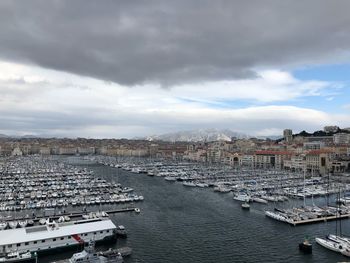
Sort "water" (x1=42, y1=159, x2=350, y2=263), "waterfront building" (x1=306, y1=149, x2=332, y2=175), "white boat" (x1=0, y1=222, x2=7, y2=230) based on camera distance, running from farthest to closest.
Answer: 1. "waterfront building" (x1=306, y1=149, x2=332, y2=175)
2. "white boat" (x1=0, y1=222, x2=7, y2=230)
3. "water" (x1=42, y1=159, x2=350, y2=263)

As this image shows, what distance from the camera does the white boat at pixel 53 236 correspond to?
716 inches

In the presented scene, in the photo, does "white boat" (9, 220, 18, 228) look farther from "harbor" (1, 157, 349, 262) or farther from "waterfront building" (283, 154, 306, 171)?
"waterfront building" (283, 154, 306, 171)

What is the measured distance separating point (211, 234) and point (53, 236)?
29.4 ft

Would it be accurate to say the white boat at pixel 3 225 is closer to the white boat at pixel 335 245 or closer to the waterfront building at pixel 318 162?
the white boat at pixel 335 245

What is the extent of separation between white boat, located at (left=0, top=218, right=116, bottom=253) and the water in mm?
903

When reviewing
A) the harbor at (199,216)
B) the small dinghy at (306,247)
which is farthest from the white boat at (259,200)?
the small dinghy at (306,247)

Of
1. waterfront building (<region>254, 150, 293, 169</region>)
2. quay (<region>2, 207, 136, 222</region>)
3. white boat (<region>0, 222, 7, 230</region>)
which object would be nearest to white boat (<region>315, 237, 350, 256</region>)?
quay (<region>2, 207, 136, 222</region>)

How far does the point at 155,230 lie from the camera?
23.1 meters

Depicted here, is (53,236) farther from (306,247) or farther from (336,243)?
(336,243)

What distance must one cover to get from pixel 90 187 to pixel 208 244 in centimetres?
2208

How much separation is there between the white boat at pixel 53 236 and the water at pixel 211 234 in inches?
35.5

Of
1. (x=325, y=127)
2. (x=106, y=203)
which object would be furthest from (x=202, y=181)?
(x=325, y=127)

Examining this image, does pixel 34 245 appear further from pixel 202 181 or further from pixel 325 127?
pixel 325 127

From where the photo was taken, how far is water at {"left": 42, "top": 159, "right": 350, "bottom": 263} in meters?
18.5
